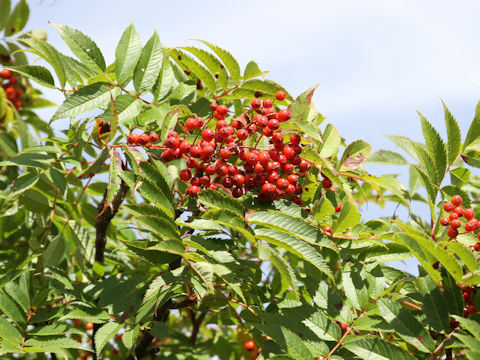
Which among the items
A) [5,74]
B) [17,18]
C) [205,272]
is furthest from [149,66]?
[5,74]

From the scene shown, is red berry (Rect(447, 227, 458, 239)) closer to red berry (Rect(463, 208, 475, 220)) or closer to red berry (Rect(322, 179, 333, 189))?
red berry (Rect(463, 208, 475, 220))

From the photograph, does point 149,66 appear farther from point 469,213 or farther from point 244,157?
point 469,213

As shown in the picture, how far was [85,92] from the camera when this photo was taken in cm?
210

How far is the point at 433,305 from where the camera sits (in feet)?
5.67

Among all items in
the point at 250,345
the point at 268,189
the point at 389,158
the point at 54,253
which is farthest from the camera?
the point at 250,345

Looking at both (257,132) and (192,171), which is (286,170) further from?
(192,171)

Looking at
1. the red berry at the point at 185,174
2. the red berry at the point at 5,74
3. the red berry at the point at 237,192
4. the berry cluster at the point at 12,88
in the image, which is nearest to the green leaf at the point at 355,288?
the red berry at the point at 237,192

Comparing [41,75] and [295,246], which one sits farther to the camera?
[41,75]

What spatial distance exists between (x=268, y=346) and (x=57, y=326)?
3.17 feet

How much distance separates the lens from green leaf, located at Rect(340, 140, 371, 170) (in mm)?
2076

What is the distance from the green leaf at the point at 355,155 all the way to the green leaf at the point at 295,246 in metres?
0.50

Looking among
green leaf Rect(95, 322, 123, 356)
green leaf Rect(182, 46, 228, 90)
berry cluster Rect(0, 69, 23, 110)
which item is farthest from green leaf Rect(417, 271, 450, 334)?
berry cluster Rect(0, 69, 23, 110)

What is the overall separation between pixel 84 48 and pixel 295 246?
1323 mm

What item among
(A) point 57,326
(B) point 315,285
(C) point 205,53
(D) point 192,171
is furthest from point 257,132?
(A) point 57,326
